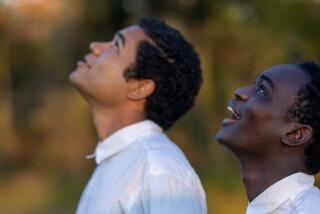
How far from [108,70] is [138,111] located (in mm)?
280

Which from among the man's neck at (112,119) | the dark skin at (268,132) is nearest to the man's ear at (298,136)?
the dark skin at (268,132)

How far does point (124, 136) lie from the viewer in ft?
12.2

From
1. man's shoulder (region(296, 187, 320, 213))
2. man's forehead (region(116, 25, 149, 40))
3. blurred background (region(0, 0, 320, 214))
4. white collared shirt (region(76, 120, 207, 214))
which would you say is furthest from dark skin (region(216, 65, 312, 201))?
blurred background (region(0, 0, 320, 214))

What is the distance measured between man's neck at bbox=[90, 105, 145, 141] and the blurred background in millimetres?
6355

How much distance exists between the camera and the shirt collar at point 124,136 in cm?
371

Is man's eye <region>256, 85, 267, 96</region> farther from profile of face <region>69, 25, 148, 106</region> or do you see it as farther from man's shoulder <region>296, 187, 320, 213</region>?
profile of face <region>69, 25, 148, 106</region>

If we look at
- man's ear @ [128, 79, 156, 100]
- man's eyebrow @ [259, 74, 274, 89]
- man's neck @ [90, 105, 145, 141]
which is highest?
man's eyebrow @ [259, 74, 274, 89]

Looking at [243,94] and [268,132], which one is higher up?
[243,94]

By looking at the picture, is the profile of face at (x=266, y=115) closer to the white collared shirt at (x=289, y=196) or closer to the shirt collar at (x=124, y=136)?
the white collared shirt at (x=289, y=196)

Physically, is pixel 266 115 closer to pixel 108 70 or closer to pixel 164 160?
pixel 164 160

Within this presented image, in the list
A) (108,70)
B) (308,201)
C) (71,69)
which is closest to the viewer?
(308,201)


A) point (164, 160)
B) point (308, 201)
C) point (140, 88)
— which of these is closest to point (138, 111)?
point (140, 88)

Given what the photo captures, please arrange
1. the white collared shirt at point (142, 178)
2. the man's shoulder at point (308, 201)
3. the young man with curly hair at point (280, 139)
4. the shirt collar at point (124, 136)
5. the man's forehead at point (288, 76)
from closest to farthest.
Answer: the man's shoulder at point (308, 201) → the young man with curly hair at point (280, 139) → the man's forehead at point (288, 76) → the white collared shirt at point (142, 178) → the shirt collar at point (124, 136)

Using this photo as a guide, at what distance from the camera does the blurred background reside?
12.3m
